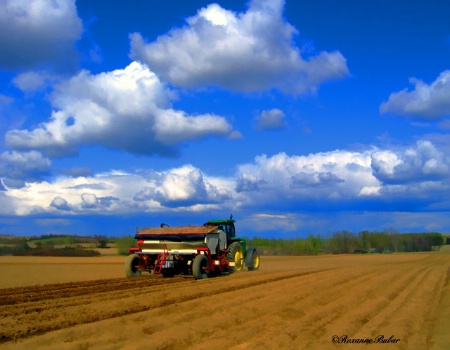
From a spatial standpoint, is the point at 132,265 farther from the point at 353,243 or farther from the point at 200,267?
the point at 353,243

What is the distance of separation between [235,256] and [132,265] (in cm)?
455

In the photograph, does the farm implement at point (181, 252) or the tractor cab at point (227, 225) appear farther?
the tractor cab at point (227, 225)

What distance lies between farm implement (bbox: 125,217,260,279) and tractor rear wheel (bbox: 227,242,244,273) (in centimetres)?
4

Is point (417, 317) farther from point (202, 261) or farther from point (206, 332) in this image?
point (202, 261)

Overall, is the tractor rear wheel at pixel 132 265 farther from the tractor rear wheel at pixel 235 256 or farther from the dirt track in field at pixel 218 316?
the tractor rear wheel at pixel 235 256

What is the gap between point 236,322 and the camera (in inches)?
386

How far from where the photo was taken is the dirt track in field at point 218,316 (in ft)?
27.0

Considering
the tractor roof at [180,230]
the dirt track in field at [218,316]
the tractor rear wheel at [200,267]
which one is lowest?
the dirt track in field at [218,316]

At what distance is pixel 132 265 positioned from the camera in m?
19.4

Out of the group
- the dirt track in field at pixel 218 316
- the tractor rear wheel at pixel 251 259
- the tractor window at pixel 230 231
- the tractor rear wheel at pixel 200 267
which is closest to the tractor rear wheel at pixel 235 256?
the tractor window at pixel 230 231

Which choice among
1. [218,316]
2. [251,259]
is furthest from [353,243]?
[218,316]

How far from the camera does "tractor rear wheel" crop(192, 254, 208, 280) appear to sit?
60.0 ft

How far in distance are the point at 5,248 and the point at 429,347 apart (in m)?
73.1

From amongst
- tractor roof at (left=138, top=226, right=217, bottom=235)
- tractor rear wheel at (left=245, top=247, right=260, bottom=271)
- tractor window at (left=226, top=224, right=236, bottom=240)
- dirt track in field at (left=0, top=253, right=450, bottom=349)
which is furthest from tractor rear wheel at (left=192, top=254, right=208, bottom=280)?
tractor rear wheel at (left=245, top=247, right=260, bottom=271)
